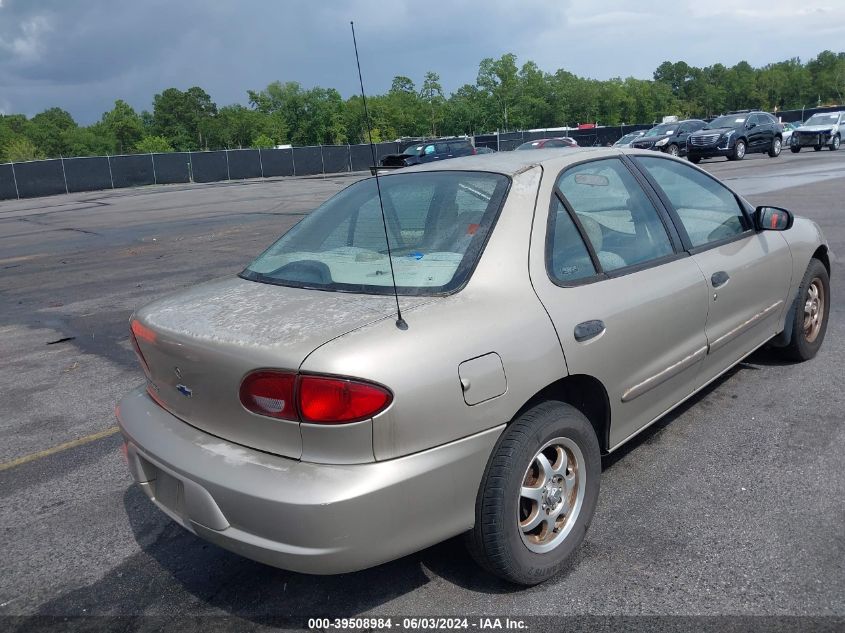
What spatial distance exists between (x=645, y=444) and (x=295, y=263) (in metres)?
2.09

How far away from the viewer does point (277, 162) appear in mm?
46406

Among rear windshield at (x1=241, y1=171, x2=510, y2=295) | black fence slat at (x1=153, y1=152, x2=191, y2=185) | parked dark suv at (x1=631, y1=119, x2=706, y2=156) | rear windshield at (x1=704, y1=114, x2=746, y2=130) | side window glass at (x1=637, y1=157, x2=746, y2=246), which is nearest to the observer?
rear windshield at (x1=241, y1=171, x2=510, y2=295)

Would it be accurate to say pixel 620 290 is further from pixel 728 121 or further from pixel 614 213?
pixel 728 121

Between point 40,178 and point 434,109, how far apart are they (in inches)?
2236

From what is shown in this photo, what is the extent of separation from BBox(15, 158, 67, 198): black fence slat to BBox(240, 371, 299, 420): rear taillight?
39189 millimetres

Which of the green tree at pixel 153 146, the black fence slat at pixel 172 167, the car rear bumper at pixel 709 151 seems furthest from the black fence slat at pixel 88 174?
the green tree at pixel 153 146

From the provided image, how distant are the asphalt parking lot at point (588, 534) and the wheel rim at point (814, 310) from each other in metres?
0.21

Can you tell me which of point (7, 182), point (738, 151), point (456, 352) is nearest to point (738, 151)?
point (738, 151)

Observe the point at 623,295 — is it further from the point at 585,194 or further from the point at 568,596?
the point at 568,596

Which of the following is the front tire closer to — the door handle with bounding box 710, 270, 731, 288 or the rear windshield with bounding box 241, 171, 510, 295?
the rear windshield with bounding box 241, 171, 510, 295

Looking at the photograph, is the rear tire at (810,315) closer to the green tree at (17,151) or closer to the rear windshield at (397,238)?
the rear windshield at (397,238)

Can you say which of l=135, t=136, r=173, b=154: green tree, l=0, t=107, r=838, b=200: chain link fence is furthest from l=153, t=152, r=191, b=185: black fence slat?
l=135, t=136, r=173, b=154: green tree

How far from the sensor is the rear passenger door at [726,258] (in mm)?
3754

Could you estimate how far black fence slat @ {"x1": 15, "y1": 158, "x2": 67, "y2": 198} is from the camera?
119ft
